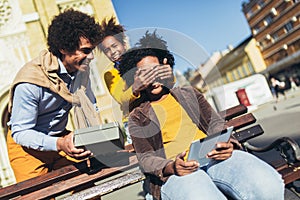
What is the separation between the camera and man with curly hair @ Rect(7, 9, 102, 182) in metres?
2.24

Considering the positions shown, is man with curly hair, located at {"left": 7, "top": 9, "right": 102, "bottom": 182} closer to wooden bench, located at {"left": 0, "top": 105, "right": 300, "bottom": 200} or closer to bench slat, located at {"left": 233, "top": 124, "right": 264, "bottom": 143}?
wooden bench, located at {"left": 0, "top": 105, "right": 300, "bottom": 200}

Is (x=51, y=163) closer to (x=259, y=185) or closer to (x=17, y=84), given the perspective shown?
(x=17, y=84)

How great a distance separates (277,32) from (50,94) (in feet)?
148

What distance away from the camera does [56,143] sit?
2.22 metres

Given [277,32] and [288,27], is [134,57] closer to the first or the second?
[288,27]

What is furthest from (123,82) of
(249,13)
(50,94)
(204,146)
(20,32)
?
(249,13)

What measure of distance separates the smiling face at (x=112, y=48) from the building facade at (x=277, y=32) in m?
38.7

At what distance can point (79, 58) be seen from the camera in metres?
2.49

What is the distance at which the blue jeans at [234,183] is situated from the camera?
196 centimetres

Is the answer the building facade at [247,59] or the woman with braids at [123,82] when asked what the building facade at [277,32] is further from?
the woman with braids at [123,82]

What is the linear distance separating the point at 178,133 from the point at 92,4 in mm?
14885

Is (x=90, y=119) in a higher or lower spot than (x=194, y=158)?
higher

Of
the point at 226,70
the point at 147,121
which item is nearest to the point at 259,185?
the point at 147,121

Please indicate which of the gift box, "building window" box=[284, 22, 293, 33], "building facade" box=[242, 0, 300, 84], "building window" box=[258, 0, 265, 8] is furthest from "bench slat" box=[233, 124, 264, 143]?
"building window" box=[258, 0, 265, 8]
